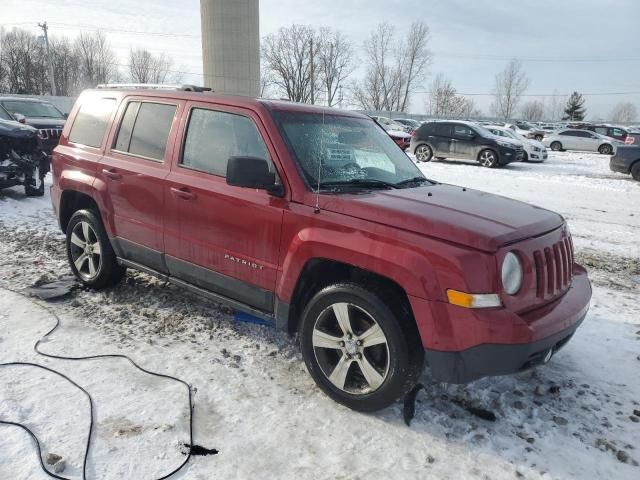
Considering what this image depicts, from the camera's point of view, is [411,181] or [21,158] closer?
[411,181]

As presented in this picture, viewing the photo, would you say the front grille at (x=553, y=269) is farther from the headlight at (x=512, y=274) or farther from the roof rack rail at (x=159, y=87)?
the roof rack rail at (x=159, y=87)

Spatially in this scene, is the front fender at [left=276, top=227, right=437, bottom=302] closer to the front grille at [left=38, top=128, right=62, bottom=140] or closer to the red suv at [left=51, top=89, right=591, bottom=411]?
the red suv at [left=51, top=89, right=591, bottom=411]

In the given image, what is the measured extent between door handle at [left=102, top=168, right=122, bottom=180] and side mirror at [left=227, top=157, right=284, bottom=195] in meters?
1.67

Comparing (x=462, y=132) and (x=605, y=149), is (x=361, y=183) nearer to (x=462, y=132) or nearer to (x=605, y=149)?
(x=462, y=132)

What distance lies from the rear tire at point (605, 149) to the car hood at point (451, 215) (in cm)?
2829

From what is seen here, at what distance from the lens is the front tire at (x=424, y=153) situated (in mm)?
19422

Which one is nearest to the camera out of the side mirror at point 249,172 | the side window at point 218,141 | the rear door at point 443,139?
the side mirror at point 249,172

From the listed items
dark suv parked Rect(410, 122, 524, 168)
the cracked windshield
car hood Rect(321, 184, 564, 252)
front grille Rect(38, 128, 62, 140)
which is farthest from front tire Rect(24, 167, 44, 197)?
dark suv parked Rect(410, 122, 524, 168)

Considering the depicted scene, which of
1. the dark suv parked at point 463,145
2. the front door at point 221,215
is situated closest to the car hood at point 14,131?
the front door at point 221,215

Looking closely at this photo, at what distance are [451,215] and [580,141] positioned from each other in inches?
1164

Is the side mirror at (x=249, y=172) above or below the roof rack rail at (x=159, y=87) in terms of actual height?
below

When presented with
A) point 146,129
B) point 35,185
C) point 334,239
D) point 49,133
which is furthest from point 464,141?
point 334,239

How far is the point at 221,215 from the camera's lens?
3541mm

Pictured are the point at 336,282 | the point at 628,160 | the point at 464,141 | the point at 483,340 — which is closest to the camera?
the point at 483,340
